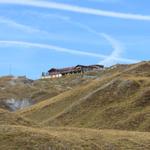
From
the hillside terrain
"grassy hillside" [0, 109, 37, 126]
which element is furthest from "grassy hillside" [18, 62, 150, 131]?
"grassy hillside" [0, 109, 37, 126]

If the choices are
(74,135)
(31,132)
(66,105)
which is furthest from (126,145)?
(66,105)

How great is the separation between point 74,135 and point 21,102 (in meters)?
90.9

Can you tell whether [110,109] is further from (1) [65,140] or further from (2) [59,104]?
(1) [65,140]

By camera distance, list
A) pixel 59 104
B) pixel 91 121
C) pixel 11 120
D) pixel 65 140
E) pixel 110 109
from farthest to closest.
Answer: pixel 59 104, pixel 110 109, pixel 91 121, pixel 11 120, pixel 65 140

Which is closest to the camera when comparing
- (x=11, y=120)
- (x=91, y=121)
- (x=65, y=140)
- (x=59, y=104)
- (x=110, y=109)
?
(x=65, y=140)

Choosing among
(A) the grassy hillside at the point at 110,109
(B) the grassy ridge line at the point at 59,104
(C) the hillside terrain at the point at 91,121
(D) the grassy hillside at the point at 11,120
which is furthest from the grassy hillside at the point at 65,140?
(B) the grassy ridge line at the point at 59,104

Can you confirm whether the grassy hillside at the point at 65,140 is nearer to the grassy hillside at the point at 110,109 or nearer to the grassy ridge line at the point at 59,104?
the grassy hillside at the point at 110,109

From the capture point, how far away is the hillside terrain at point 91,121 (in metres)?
31.9

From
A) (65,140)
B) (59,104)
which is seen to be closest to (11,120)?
(65,140)

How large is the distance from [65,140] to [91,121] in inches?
1151

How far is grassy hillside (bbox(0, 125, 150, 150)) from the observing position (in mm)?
30906

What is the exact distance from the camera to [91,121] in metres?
61.2

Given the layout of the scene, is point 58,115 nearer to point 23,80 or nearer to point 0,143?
point 0,143

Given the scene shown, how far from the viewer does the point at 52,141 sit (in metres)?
31.5
